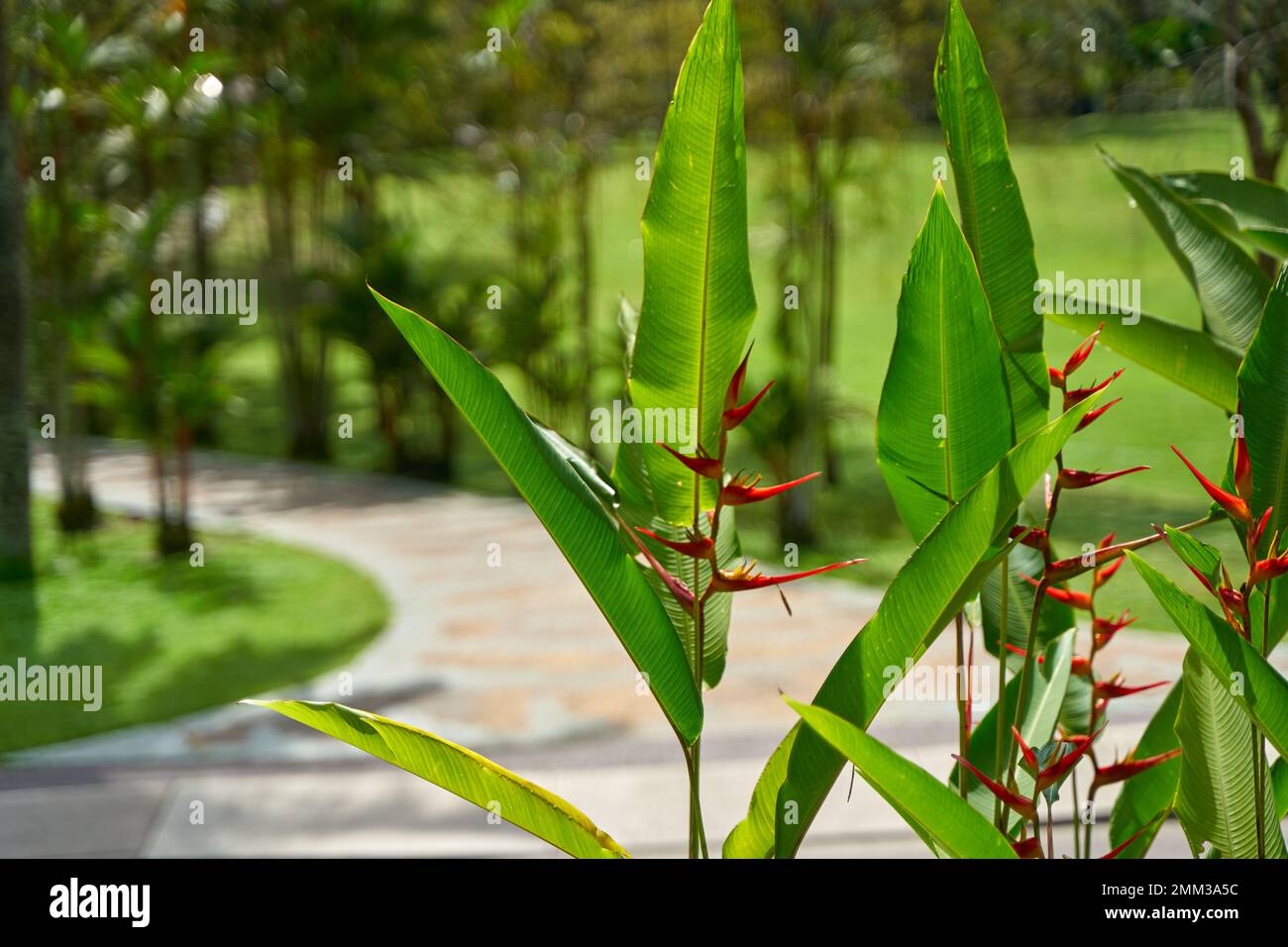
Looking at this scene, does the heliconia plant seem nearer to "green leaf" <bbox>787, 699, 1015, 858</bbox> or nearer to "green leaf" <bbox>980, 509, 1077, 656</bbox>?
"green leaf" <bbox>787, 699, 1015, 858</bbox>

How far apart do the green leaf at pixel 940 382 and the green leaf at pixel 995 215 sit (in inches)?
2.0

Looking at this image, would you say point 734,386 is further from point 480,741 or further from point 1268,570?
point 480,741

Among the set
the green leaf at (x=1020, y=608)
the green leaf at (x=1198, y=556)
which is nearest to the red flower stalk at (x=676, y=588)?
the green leaf at (x=1198, y=556)

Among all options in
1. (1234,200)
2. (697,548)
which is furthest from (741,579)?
(1234,200)

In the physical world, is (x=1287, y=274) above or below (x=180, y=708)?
above

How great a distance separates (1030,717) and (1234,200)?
2.31ft

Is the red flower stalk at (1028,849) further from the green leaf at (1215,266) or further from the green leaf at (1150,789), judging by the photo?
the green leaf at (1215,266)

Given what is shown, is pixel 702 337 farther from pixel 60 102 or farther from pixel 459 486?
pixel 459 486

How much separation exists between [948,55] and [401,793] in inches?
140

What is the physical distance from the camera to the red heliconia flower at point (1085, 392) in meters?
1.20

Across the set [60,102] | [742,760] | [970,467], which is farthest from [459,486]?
[970,467]

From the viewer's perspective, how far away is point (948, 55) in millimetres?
1277

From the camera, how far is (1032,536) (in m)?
1.34
